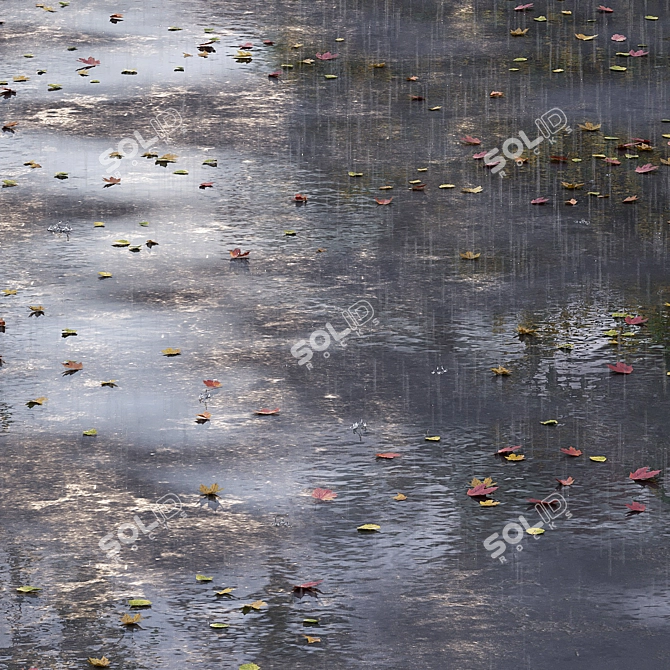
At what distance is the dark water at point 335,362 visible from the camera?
5332mm

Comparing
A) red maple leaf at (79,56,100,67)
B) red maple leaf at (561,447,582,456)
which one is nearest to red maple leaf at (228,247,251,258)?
red maple leaf at (561,447,582,456)

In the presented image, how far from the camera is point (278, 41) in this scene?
14.4m

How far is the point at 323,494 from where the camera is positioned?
6215 millimetres

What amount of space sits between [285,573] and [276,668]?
0.69 m

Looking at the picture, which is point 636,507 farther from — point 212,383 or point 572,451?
point 212,383

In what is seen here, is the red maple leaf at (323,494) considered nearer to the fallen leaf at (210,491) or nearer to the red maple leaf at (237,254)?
the fallen leaf at (210,491)

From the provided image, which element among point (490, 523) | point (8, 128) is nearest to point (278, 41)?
point (8, 128)

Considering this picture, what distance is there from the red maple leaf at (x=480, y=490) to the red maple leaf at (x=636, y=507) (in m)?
0.69

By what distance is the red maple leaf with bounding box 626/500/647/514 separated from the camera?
6059 mm

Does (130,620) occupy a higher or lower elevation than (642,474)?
lower

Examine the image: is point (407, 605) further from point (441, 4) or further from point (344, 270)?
point (441, 4)

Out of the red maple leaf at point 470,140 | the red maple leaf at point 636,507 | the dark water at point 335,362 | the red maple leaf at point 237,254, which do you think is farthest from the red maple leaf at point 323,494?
the red maple leaf at point 470,140

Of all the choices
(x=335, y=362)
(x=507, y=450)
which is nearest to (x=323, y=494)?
(x=507, y=450)

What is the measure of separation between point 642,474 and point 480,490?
2.97 feet
